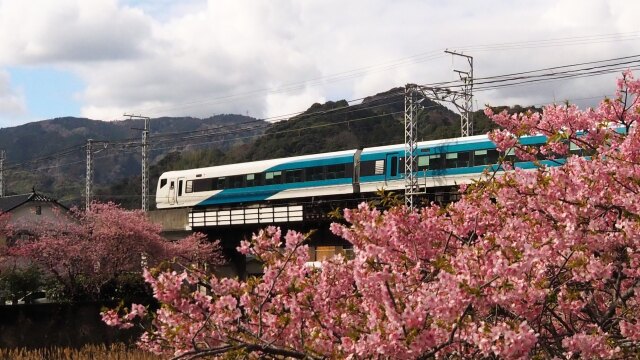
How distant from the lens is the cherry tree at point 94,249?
2709 cm

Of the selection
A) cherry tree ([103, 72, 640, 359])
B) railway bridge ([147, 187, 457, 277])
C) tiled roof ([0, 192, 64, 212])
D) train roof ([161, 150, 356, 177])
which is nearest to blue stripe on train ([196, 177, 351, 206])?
railway bridge ([147, 187, 457, 277])

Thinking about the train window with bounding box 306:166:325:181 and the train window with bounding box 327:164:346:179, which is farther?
the train window with bounding box 306:166:325:181

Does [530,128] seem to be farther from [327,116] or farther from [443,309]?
[327,116]

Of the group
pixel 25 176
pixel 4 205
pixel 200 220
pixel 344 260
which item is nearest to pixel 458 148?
pixel 200 220

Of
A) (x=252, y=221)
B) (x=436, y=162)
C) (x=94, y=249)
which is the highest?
(x=436, y=162)

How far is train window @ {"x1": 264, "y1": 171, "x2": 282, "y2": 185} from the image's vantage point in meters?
32.2

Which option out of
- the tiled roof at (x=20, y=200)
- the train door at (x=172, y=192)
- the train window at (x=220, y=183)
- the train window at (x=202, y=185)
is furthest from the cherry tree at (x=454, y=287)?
the tiled roof at (x=20, y=200)

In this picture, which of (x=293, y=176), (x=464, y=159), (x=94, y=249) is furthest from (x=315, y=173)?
(x=94, y=249)

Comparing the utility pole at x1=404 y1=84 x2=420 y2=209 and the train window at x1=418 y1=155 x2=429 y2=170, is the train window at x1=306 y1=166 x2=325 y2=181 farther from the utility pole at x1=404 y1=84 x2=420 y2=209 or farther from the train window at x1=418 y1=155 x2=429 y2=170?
the utility pole at x1=404 y1=84 x2=420 y2=209

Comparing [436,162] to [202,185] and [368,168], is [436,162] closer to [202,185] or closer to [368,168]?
[368,168]

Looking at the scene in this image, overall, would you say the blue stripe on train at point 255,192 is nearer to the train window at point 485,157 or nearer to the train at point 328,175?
the train at point 328,175

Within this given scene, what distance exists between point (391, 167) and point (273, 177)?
6635 mm

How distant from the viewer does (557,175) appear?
559cm

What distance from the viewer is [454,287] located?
433 centimetres
